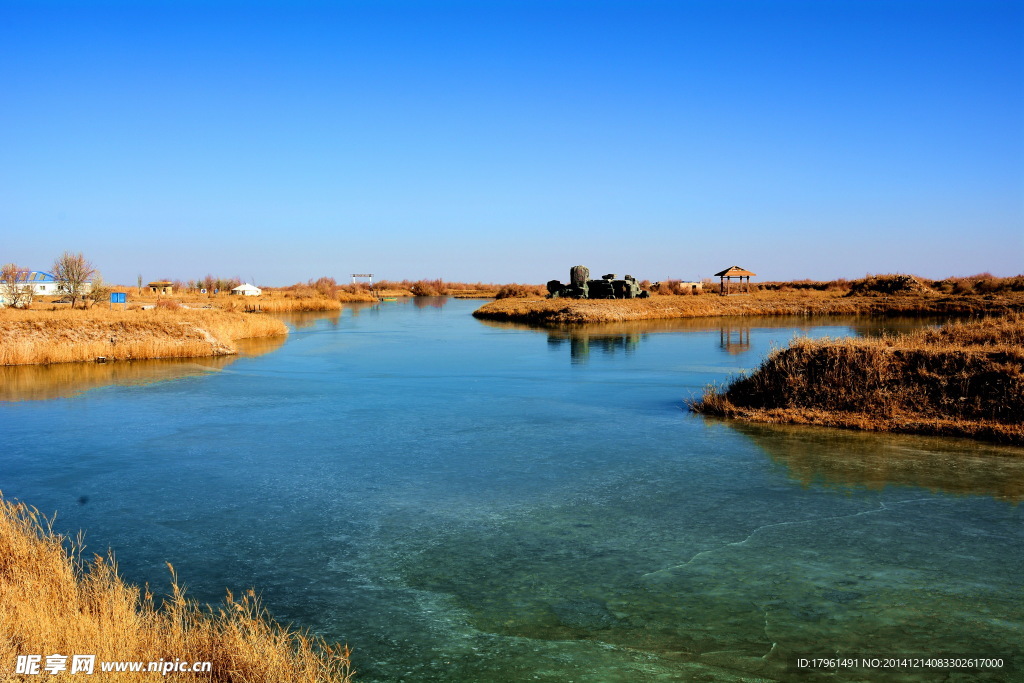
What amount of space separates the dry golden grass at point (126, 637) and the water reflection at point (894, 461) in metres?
6.55

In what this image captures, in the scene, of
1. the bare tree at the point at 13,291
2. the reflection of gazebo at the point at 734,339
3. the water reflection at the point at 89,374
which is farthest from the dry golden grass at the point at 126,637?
the bare tree at the point at 13,291

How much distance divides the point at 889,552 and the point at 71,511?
801cm

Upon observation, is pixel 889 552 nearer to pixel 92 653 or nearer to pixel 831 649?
pixel 831 649

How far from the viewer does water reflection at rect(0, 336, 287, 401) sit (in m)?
17.4

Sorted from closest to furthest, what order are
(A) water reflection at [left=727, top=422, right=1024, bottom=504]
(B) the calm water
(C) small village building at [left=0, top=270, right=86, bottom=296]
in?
(B) the calm water, (A) water reflection at [left=727, top=422, right=1024, bottom=504], (C) small village building at [left=0, top=270, right=86, bottom=296]

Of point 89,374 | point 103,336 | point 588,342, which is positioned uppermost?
point 103,336

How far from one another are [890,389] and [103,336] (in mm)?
21757

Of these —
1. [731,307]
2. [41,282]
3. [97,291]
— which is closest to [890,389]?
[731,307]

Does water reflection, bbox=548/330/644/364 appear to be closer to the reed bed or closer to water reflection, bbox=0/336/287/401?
the reed bed

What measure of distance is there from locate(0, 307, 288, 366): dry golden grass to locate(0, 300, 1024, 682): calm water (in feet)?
24.5

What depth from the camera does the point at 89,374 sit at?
66.4ft

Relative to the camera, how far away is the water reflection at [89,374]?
17.4 metres

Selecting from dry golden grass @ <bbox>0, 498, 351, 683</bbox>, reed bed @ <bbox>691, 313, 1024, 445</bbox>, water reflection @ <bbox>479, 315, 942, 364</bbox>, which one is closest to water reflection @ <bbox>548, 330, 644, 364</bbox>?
water reflection @ <bbox>479, 315, 942, 364</bbox>

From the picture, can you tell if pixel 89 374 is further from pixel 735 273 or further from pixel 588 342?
pixel 735 273
